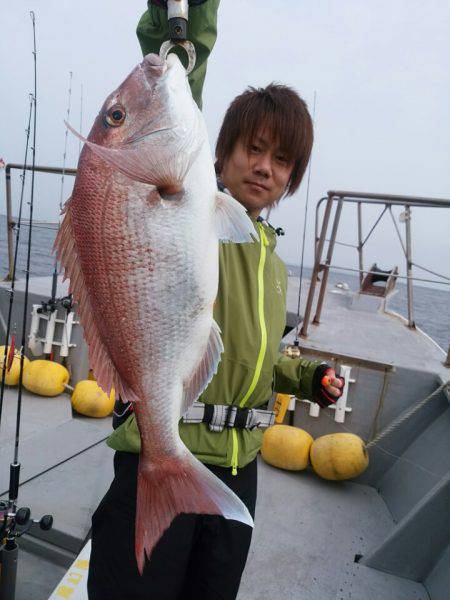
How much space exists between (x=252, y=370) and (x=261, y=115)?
0.93m

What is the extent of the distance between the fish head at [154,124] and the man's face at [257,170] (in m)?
0.41

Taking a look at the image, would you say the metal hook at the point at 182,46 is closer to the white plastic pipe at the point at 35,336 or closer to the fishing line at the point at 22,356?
the fishing line at the point at 22,356

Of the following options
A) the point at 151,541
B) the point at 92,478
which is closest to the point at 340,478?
the point at 92,478

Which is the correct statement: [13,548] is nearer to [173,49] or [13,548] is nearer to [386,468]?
[173,49]

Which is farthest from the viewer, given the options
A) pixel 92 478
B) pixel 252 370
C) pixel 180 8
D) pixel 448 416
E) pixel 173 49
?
pixel 448 416

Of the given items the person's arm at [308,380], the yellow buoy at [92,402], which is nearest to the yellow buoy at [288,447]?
the yellow buoy at [92,402]

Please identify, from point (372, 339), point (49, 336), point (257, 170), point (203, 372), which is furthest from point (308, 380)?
point (49, 336)

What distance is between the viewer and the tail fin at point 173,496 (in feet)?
3.88

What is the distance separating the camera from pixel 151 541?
3.86ft

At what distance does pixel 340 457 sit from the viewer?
3428mm

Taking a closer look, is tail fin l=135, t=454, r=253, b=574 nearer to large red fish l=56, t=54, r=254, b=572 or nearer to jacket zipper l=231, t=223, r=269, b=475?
large red fish l=56, t=54, r=254, b=572

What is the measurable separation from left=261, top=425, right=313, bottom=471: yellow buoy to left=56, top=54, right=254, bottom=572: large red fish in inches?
100

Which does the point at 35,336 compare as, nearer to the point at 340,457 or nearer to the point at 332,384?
the point at 340,457

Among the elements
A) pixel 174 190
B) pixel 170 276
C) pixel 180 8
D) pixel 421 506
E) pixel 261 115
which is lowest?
pixel 421 506
